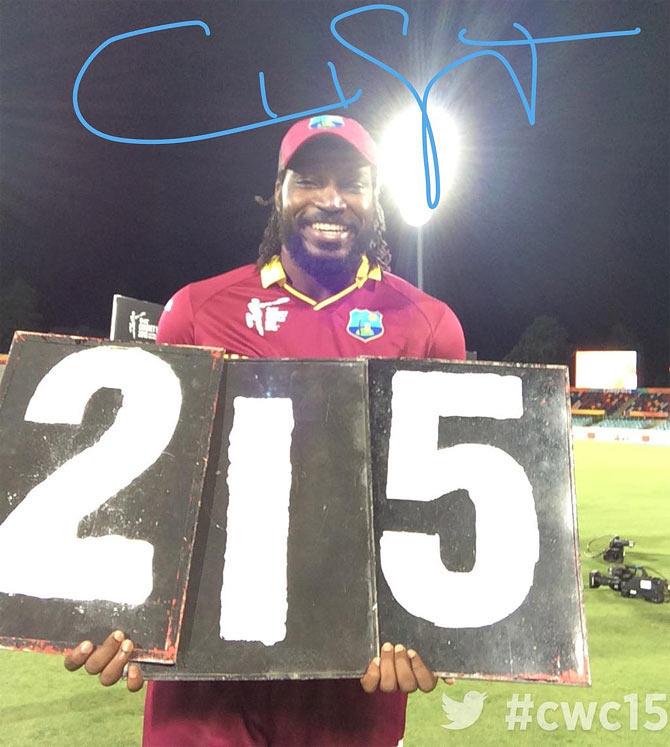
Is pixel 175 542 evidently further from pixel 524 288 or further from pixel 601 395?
pixel 524 288

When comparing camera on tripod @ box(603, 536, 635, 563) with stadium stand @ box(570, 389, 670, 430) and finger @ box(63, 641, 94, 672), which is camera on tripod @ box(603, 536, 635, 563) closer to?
finger @ box(63, 641, 94, 672)

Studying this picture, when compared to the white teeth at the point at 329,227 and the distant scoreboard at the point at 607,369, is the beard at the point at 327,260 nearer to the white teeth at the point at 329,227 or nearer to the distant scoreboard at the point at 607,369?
the white teeth at the point at 329,227

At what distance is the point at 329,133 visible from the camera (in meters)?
1.67

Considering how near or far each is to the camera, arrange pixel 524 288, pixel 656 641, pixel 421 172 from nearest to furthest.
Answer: pixel 656 641
pixel 421 172
pixel 524 288

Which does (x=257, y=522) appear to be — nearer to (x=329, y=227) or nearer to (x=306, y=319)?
(x=306, y=319)

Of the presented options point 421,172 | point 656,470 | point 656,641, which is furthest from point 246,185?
point 656,641

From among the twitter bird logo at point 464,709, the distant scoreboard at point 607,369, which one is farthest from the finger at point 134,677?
the distant scoreboard at point 607,369

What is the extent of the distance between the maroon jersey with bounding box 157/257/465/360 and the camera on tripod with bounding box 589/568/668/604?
3.25 m

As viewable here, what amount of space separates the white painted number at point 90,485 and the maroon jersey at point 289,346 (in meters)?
0.35

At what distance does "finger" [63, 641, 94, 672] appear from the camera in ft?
3.37

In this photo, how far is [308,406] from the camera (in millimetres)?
1234

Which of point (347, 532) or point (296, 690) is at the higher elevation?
point (347, 532)

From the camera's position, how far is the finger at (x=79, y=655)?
103 cm

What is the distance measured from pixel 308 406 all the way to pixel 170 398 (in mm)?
275
